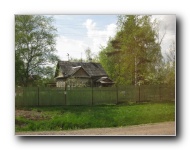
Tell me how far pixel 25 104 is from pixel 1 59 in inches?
31.1

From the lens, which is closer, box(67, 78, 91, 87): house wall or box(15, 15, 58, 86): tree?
box(15, 15, 58, 86): tree

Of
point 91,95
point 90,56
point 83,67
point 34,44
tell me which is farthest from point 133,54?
point 34,44

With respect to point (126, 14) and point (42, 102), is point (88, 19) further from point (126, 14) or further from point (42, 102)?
point (42, 102)

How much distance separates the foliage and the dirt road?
2.32 ft

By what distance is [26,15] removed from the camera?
320 inches

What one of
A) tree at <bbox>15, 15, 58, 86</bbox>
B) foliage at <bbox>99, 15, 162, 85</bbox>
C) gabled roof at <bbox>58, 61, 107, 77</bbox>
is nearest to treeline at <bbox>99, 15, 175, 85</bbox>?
foliage at <bbox>99, 15, 162, 85</bbox>

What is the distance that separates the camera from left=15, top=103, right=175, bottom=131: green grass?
8.22 metres

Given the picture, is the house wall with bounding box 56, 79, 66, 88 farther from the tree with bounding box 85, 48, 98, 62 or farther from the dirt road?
the dirt road

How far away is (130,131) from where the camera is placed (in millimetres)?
8203

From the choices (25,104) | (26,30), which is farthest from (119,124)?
(26,30)

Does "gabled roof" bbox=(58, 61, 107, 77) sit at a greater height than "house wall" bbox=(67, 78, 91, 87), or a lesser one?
greater

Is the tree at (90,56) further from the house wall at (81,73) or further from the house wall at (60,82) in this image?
the house wall at (60,82)

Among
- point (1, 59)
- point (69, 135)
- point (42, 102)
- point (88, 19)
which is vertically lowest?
point (69, 135)
